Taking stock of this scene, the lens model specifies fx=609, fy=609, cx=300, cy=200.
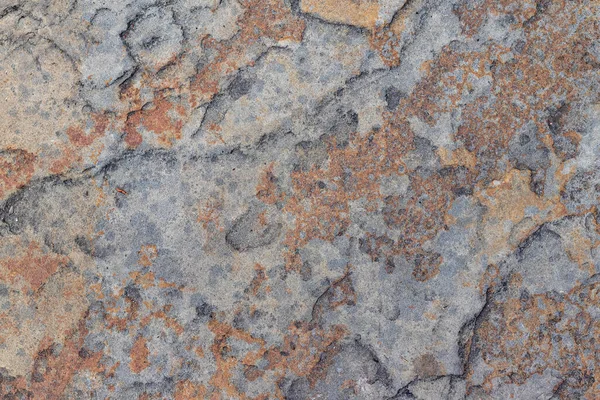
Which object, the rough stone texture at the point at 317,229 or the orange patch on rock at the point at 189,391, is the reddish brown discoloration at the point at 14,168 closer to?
the rough stone texture at the point at 317,229

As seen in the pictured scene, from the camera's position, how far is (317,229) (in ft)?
3.97

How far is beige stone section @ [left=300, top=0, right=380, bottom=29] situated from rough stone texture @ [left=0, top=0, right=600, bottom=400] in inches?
4.5

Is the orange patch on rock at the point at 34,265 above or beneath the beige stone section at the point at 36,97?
beneath

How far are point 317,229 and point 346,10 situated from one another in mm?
451

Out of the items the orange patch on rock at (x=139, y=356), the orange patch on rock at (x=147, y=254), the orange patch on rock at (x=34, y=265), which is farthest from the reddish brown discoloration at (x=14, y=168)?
the orange patch on rock at (x=139, y=356)

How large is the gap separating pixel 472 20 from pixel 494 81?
0.13m

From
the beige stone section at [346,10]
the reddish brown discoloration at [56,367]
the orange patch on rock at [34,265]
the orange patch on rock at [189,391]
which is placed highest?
the beige stone section at [346,10]

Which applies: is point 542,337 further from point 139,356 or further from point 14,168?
point 14,168

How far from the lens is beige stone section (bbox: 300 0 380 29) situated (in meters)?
1.24

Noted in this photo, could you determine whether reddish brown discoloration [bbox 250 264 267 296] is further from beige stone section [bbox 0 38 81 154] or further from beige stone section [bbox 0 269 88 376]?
beige stone section [bbox 0 38 81 154]

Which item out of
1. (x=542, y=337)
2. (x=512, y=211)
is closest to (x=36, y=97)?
(x=512, y=211)

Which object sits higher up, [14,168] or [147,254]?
[14,168]

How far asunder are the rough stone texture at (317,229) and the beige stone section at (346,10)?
0.37ft

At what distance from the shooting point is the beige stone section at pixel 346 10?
48.9 inches
